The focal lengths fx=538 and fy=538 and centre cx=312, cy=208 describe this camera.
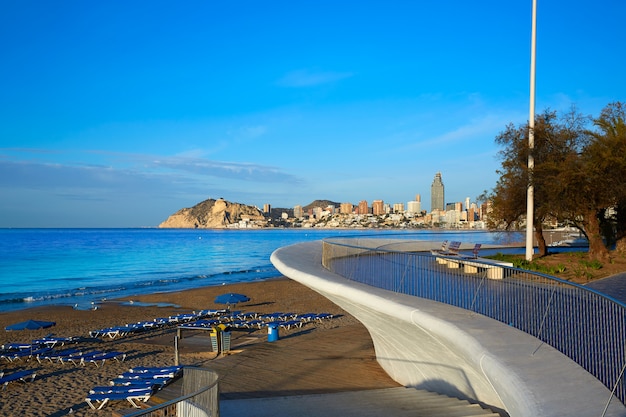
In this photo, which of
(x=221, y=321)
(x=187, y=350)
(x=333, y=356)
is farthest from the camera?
(x=221, y=321)

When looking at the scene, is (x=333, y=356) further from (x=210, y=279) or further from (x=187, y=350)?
(x=210, y=279)

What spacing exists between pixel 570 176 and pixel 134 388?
48.9 feet

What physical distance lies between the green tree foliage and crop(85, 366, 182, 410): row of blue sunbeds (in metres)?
13.5

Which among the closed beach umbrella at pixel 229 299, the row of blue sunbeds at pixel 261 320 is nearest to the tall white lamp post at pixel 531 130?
the row of blue sunbeds at pixel 261 320

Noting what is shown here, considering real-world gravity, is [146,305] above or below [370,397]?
below

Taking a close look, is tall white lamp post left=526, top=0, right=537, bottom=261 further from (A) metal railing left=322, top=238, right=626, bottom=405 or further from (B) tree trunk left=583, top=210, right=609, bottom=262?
(A) metal railing left=322, top=238, right=626, bottom=405

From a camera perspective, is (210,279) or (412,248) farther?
(210,279)

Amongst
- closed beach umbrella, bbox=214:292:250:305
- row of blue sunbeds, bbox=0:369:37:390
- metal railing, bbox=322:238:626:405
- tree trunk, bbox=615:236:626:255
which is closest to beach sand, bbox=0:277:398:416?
row of blue sunbeds, bbox=0:369:37:390

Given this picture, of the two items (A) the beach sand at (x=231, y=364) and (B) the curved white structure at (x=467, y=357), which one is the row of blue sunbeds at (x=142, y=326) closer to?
(A) the beach sand at (x=231, y=364)

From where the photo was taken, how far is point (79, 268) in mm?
64125

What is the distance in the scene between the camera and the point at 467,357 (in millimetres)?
6496

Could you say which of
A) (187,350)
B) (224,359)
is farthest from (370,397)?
(187,350)

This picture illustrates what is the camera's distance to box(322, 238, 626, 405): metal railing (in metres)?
5.92

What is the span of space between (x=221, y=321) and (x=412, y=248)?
31.3ft
